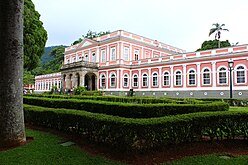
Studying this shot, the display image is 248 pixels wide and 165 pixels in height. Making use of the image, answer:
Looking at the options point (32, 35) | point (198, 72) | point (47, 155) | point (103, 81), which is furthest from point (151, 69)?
point (47, 155)

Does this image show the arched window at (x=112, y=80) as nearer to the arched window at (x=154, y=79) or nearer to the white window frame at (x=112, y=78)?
the white window frame at (x=112, y=78)

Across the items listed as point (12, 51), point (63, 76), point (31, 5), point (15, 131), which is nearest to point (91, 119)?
point (15, 131)

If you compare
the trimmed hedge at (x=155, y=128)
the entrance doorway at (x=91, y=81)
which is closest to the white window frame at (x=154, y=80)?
the entrance doorway at (x=91, y=81)

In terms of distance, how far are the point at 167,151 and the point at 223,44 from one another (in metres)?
48.7

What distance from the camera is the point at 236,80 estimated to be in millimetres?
21781

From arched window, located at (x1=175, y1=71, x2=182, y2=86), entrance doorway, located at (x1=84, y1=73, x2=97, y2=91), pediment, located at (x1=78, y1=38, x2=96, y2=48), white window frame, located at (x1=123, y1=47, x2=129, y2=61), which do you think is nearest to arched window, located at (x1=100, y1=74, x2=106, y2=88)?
entrance doorway, located at (x1=84, y1=73, x2=97, y2=91)

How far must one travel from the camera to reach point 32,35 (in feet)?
53.9

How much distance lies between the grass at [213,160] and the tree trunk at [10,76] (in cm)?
404

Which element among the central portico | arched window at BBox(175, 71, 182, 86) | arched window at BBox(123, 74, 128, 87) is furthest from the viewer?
the central portico

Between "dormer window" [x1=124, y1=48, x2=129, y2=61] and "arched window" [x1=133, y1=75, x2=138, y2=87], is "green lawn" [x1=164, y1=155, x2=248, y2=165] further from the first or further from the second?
"dormer window" [x1=124, y1=48, x2=129, y2=61]

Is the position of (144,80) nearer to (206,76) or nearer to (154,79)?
(154,79)

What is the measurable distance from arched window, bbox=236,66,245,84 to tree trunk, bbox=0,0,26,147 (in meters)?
22.2

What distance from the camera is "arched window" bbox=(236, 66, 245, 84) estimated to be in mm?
21380

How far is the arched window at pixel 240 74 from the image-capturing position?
21380 mm
